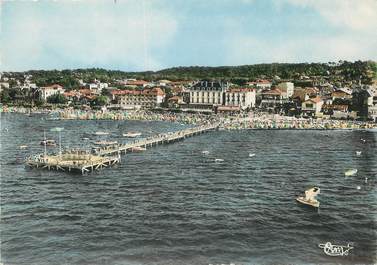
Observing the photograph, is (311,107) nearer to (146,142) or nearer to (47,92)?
A: (146,142)

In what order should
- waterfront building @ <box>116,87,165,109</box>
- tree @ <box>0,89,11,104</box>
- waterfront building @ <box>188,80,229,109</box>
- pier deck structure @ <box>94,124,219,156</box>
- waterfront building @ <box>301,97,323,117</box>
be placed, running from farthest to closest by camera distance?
tree @ <box>0,89,11,104</box> → waterfront building @ <box>116,87,165,109</box> → waterfront building @ <box>188,80,229,109</box> → waterfront building @ <box>301,97,323,117</box> → pier deck structure @ <box>94,124,219,156</box>

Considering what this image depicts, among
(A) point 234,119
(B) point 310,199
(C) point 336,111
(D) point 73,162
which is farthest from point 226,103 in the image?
(B) point 310,199

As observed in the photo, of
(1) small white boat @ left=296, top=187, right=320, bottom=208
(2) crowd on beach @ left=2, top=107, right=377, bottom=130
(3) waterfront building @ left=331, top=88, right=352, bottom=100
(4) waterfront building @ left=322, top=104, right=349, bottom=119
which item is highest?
(3) waterfront building @ left=331, top=88, right=352, bottom=100

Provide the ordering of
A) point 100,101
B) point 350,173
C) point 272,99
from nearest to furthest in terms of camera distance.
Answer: point 350,173 < point 272,99 < point 100,101

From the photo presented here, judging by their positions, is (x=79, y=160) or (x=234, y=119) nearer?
(x=79, y=160)

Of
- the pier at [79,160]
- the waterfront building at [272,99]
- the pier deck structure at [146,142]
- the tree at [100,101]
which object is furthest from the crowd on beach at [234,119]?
the pier at [79,160]

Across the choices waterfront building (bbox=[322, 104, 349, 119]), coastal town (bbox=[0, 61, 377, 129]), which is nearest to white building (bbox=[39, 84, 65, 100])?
coastal town (bbox=[0, 61, 377, 129])

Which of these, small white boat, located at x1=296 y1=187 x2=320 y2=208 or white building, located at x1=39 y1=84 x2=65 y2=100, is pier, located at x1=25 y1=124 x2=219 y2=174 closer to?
small white boat, located at x1=296 y1=187 x2=320 y2=208
